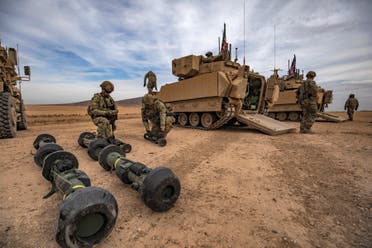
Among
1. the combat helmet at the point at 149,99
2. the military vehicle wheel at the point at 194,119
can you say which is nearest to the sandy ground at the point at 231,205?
the combat helmet at the point at 149,99

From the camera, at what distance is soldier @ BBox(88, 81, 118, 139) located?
186 inches

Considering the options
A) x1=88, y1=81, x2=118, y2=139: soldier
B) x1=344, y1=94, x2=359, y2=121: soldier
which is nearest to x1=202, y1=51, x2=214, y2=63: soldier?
x1=88, y1=81, x2=118, y2=139: soldier

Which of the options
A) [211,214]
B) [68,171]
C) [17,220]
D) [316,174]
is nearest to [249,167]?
[316,174]

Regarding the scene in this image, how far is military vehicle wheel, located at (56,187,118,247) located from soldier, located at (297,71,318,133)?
7683mm

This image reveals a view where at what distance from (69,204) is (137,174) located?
907 millimetres

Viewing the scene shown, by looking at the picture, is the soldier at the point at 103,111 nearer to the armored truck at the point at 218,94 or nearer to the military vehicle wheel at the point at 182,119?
the armored truck at the point at 218,94

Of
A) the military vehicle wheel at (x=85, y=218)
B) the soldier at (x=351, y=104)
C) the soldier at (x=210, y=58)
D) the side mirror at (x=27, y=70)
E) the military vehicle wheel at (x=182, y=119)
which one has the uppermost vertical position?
the soldier at (x=210, y=58)

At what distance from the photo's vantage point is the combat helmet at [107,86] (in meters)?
4.71

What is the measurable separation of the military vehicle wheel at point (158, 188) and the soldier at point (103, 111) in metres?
3.28

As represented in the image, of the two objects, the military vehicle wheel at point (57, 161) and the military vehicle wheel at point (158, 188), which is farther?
the military vehicle wheel at point (57, 161)

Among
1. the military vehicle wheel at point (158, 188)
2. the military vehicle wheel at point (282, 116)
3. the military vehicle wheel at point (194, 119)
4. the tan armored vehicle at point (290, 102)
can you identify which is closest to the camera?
the military vehicle wheel at point (158, 188)

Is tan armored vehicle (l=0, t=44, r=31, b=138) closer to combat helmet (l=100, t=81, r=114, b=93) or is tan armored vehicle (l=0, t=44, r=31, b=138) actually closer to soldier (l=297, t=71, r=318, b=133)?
combat helmet (l=100, t=81, r=114, b=93)

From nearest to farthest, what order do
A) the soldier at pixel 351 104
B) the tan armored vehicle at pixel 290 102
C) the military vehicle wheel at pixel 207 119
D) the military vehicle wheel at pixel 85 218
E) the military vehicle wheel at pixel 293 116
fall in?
the military vehicle wheel at pixel 85 218 → the military vehicle wheel at pixel 207 119 → the soldier at pixel 351 104 → the tan armored vehicle at pixel 290 102 → the military vehicle wheel at pixel 293 116

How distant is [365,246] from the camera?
4.94 ft
